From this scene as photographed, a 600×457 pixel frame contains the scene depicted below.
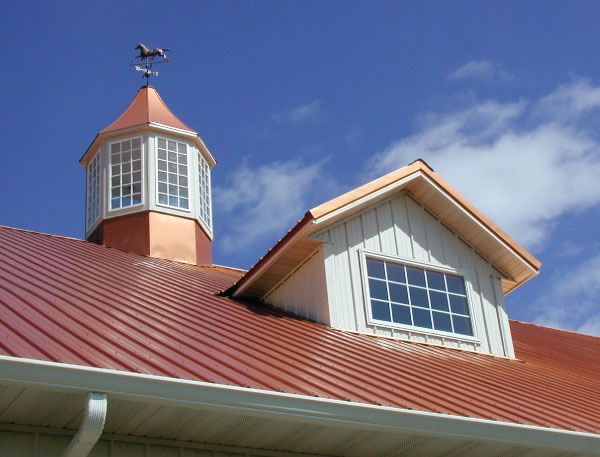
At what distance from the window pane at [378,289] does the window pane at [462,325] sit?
113 centimetres

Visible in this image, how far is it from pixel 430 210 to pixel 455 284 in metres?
1.10

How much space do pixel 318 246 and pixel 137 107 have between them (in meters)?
7.08

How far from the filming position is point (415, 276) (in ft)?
37.2

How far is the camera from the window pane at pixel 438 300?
1136 centimetres

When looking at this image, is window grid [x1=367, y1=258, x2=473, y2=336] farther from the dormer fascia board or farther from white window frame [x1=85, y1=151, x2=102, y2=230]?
the dormer fascia board

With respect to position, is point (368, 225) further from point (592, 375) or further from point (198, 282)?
point (592, 375)

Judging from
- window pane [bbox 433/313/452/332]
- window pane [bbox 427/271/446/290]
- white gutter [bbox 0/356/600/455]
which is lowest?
white gutter [bbox 0/356/600/455]

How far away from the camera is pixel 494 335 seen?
11.6 metres

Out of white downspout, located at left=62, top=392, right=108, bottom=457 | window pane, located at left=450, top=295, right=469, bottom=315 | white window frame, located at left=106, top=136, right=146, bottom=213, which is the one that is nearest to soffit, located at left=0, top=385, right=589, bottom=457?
white downspout, located at left=62, top=392, right=108, bottom=457

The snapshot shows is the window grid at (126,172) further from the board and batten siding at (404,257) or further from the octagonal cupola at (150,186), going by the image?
the board and batten siding at (404,257)

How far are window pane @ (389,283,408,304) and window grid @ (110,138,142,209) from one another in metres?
5.82

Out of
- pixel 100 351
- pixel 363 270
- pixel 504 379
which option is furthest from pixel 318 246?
pixel 100 351

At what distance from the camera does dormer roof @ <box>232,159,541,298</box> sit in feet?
35.1

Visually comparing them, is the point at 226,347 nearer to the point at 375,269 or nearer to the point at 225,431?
the point at 225,431
